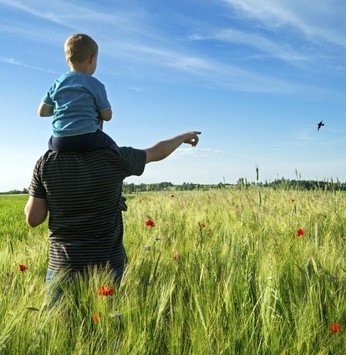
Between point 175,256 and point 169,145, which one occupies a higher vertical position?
point 169,145

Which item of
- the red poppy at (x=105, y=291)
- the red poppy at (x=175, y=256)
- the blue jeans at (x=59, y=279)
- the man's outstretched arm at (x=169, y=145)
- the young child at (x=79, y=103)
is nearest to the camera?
the red poppy at (x=105, y=291)

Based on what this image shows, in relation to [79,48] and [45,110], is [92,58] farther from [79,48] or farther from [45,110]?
[45,110]

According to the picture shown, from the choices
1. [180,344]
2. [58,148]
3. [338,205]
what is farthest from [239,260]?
[338,205]

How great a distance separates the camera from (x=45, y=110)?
3320mm

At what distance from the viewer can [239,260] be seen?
292cm

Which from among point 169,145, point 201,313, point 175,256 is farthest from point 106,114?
point 201,313

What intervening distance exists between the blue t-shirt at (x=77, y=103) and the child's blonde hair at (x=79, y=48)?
0.35ft

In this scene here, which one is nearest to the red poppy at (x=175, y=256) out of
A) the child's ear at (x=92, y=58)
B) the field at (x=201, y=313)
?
the field at (x=201, y=313)

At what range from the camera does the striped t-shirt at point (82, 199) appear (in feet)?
10.1

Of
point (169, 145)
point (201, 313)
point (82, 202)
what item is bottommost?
point (201, 313)

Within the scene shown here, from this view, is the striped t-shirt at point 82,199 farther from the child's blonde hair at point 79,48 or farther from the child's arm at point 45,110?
the child's blonde hair at point 79,48

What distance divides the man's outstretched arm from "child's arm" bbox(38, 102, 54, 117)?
27.8 inches

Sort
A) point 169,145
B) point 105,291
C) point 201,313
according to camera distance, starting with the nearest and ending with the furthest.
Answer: point 201,313, point 105,291, point 169,145

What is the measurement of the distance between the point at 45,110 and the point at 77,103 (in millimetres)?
370
